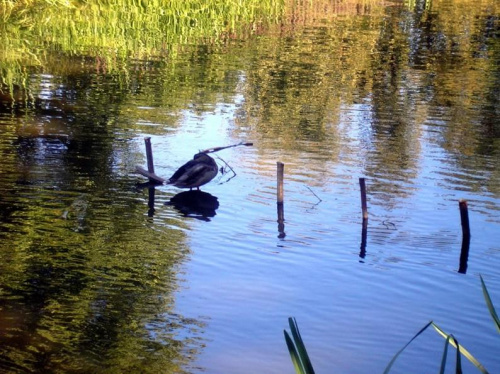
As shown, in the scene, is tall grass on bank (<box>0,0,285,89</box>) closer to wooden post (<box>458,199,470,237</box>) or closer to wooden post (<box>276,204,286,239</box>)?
wooden post (<box>276,204,286,239</box>)

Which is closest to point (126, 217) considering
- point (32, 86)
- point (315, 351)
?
point (315, 351)

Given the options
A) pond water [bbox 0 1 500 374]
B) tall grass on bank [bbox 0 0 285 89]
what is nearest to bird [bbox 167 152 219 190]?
pond water [bbox 0 1 500 374]

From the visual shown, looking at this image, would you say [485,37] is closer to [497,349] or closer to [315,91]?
[315,91]

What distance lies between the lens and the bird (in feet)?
35.3

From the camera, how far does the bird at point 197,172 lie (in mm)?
10750

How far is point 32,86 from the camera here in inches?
630

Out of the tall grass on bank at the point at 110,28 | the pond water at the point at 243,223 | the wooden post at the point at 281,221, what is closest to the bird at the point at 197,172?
the pond water at the point at 243,223

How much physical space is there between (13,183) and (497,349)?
593 centimetres

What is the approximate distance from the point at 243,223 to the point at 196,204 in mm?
861

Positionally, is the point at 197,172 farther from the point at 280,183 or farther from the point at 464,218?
the point at 464,218

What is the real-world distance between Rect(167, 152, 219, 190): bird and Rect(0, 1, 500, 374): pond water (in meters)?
0.34

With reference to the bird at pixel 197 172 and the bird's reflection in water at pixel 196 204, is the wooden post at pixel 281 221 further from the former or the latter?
the bird at pixel 197 172

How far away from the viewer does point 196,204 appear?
10.5 m

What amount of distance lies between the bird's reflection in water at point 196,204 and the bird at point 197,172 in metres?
0.12
